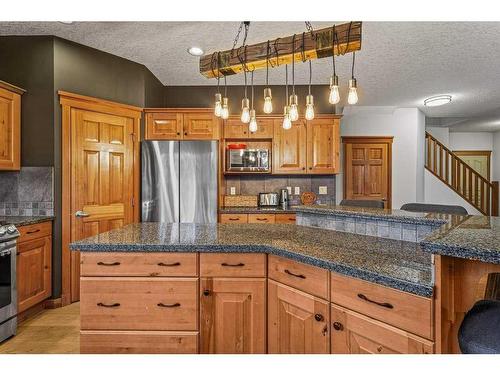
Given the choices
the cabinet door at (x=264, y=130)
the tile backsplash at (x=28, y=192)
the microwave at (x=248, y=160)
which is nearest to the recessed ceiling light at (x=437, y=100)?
the cabinet door at (x=264, y=130)

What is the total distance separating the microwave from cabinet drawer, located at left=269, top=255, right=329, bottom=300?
8.71 ft

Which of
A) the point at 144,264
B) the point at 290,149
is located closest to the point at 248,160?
the point at 290,149

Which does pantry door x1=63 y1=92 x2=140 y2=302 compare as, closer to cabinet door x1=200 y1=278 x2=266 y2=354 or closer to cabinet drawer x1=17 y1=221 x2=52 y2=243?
cabinet drawer x1=17 y1=221 x2=52 y2=243

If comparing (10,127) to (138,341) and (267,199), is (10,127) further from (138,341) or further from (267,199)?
(267,199)

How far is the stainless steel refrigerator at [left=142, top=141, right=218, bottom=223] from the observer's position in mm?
3904

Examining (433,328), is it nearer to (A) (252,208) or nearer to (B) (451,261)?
(B) (451,261)

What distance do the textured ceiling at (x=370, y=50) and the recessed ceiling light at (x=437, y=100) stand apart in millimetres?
141

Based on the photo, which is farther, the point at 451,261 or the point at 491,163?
the point at 491,163

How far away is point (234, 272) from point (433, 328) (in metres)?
1.02

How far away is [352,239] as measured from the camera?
6.70 ft

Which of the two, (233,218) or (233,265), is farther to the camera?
(233,218)

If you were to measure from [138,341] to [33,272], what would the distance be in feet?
5.44

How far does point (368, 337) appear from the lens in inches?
54.1

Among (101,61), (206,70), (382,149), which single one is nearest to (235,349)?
(206,70)
